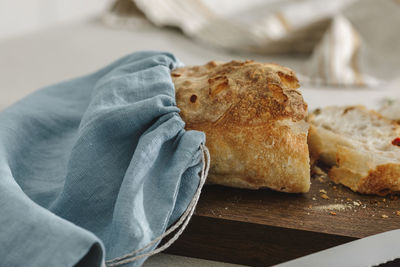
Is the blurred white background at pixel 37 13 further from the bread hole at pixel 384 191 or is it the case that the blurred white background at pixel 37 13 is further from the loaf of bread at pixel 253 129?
the bread hole at pixel 384 191

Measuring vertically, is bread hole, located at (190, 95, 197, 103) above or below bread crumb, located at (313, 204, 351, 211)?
above

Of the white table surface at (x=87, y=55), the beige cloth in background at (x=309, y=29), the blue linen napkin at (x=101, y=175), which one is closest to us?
the blue linen napkin at (x=101, y=175)

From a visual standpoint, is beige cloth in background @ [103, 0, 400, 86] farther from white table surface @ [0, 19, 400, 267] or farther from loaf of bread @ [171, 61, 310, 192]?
loaf of bread @ [171, 61, 310, 192]

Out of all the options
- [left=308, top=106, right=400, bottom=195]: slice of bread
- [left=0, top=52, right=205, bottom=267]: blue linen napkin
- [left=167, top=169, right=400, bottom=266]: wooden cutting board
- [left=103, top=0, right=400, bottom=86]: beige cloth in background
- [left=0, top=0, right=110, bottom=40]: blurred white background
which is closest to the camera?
[left=0, top=52, right=205, bottom=267]: blue linen napkin

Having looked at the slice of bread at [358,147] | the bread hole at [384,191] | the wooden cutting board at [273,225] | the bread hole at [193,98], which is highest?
the bread hole at [193,98]

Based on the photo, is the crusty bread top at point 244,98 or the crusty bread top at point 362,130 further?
the crusty bread top at point 362,130

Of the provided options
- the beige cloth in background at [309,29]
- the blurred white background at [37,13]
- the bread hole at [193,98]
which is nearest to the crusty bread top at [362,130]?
the bread hole at [193,98]

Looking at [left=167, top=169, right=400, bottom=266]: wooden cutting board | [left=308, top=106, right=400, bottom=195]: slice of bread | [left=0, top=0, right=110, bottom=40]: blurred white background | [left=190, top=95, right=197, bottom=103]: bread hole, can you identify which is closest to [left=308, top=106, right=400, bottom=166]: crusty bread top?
[left=308, top=106, right=400, bottom=195]: slice of bread
